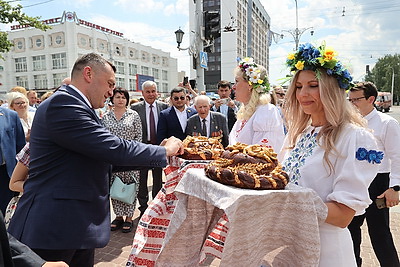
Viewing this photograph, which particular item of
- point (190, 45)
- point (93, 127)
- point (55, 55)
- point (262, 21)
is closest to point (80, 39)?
point (55, 55)

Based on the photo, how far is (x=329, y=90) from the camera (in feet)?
5.59

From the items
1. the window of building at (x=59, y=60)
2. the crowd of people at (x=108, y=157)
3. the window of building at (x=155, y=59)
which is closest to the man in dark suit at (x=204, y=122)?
the crowd of people at (x=108, y=157)

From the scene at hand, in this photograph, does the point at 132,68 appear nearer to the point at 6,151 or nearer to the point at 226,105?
the point at 226,105

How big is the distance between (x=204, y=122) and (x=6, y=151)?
2.76 m

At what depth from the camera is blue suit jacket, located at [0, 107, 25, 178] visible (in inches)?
144

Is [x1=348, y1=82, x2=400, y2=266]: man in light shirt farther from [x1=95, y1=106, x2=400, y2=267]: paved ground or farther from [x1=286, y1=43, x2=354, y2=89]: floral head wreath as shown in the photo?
[x1=286, y1=43, x2=354, y2=89]: floral head wreath

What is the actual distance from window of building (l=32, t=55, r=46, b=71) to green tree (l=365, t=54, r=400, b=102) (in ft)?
220

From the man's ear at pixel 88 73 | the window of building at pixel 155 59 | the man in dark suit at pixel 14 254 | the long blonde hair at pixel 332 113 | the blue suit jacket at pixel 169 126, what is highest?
the window of building at pixel 155 59

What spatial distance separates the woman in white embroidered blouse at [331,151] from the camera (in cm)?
146

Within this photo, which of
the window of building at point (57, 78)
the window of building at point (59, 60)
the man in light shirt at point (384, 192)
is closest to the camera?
the man in light shirt at point (384, 192)

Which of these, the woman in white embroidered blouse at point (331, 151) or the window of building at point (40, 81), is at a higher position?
the window of building at point (40, 81)

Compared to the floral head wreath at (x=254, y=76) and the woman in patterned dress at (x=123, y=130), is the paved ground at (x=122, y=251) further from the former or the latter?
the floral head wreath at (x=254, y=76)

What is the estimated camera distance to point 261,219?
1340 millimetres

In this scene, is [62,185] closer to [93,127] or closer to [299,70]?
[93,127]
